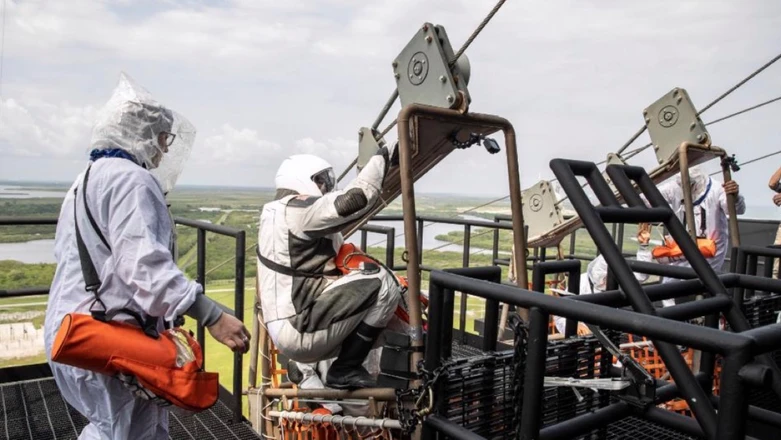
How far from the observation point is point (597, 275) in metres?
4.19

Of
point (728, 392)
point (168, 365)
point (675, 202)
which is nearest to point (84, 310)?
point (168, 365)

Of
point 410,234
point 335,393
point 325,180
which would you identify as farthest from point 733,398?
point 325,180

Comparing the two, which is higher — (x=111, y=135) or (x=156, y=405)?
(x=111, y=135)

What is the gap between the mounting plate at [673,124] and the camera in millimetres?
4219

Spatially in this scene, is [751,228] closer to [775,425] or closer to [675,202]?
[675,202]

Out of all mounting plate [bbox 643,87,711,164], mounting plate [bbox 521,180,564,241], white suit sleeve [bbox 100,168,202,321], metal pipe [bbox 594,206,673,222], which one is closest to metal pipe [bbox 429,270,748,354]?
metal pipe [bbox 594,206,673,222]

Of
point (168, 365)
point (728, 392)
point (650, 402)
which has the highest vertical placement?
point (728, 392)

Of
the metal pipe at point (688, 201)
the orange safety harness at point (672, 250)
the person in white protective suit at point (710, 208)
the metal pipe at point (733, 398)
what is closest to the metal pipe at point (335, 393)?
the metal pipe at point (733, 398)

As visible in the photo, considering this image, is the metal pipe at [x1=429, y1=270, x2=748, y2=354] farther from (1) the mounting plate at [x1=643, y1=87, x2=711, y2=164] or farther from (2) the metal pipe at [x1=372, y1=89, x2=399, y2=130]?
(1) the mounting plate at [x1=643, y1=87, x2=711, y2=164]

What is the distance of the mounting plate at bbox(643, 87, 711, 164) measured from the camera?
4.22m

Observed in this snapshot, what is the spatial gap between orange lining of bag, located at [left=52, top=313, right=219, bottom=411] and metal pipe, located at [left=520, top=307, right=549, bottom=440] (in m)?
1.22

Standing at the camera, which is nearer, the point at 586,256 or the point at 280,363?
the point at 280,363

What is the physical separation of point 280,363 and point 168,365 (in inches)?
55.1

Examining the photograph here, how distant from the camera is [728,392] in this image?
0.94m
